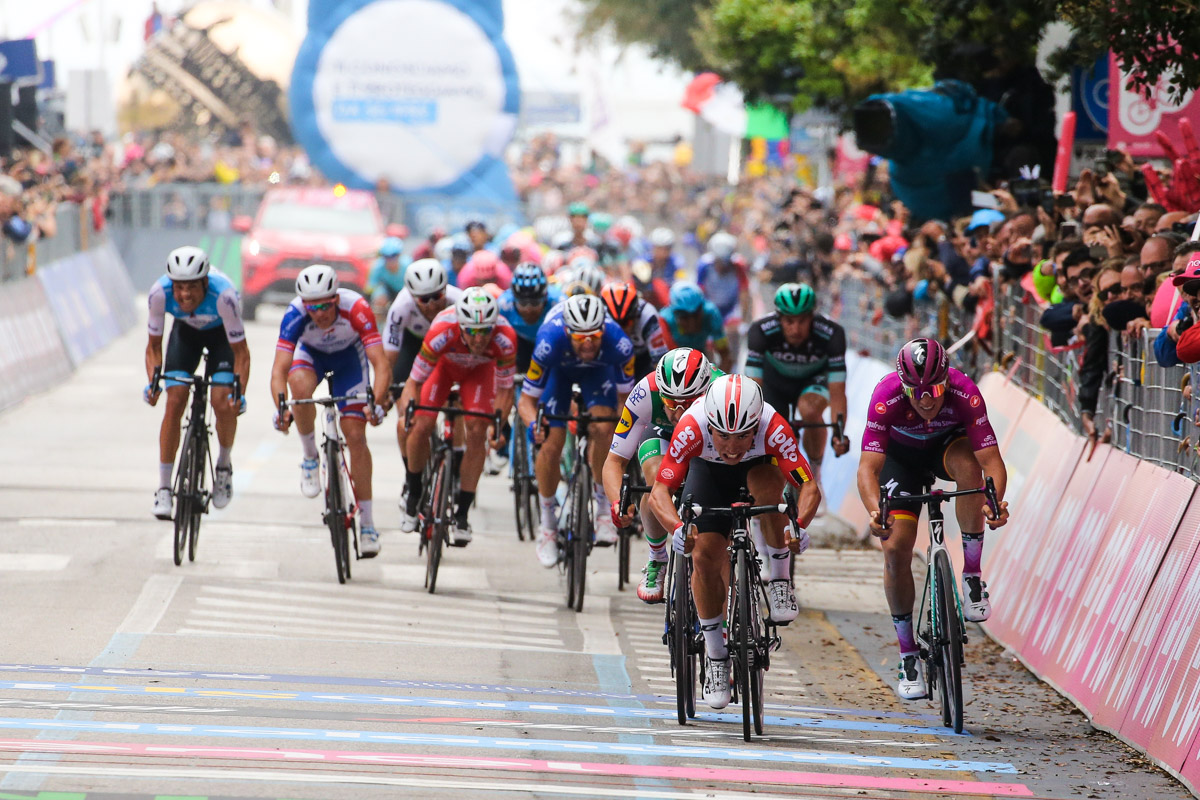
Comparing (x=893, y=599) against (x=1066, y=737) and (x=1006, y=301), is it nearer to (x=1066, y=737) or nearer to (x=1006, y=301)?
(x=1066, y=737)

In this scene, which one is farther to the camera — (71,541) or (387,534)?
(387,534)

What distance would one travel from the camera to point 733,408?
26.1ft

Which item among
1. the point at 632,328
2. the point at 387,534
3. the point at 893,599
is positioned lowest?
the point at 387,534

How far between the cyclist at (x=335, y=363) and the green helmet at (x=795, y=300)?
2564 millimetres

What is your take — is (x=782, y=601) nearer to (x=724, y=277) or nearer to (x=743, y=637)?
(x=743, y=637)

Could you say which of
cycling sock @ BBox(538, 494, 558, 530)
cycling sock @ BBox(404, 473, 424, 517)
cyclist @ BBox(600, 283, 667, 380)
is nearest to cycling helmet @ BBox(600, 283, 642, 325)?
cyclist @ BBox(600, 283, 667, 380)

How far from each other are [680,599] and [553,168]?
41.4 metres

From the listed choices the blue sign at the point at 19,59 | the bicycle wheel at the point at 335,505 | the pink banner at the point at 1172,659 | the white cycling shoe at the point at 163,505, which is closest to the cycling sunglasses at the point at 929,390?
the pink banner at the point at 1172,659

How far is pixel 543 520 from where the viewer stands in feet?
38.2

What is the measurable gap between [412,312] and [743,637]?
570cm

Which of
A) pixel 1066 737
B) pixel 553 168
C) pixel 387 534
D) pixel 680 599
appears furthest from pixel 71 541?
pixel 553 168

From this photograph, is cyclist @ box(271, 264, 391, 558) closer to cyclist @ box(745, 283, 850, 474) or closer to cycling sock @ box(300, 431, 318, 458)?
cycling sock @ box(300, 431, 318, 458)

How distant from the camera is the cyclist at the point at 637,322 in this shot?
484 inches

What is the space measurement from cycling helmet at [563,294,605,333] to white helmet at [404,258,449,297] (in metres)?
1.66
